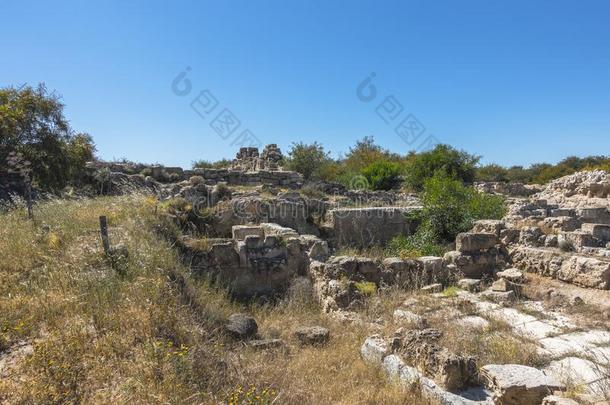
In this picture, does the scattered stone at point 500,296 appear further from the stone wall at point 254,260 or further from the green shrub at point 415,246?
the stone wall at point 254,260

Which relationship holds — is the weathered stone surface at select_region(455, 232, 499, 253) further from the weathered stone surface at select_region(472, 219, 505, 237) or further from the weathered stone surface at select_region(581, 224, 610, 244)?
the weathered stone surface at select_region(581, 224, 610, 244)

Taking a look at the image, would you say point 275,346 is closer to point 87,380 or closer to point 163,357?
point 163,357

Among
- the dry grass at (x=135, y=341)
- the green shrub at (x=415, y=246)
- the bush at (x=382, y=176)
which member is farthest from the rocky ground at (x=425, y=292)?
the bush at (x=382, y=176)

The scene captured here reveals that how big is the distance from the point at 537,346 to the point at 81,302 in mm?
4768

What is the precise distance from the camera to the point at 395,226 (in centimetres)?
1062

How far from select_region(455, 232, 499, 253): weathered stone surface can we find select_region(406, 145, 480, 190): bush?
12281 millimetres

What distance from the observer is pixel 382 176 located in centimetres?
2216

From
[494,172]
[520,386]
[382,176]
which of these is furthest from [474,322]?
[494,172]

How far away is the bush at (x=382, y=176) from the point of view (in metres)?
21.9

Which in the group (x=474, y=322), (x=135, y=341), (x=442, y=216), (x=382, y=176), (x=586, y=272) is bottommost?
(x=474, y=322)

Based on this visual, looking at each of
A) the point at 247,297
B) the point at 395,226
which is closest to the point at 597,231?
the point at 395,226

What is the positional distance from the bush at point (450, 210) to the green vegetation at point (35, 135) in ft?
27.7

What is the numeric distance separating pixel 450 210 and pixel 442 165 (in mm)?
12577

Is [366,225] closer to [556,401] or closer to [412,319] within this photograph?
[412,319]
